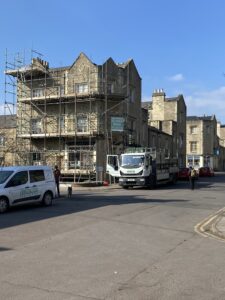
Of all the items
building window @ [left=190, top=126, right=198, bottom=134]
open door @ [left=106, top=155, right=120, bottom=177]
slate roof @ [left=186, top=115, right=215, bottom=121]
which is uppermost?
slate roof @ [left=186, top=115, right=215, bottom=121]

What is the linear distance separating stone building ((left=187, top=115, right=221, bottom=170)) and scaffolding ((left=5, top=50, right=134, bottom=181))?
4036 centimetres

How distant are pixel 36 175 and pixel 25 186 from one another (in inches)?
42.3

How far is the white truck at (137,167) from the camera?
3419 cm

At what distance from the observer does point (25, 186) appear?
19234 millimetres

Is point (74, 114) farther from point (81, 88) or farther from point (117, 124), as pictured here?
point (117, 124)

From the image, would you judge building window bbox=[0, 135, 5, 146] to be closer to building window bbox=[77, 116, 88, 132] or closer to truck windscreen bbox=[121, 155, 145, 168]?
building window bbox=[77, 116, 88, 132]

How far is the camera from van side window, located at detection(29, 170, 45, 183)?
1987 cm

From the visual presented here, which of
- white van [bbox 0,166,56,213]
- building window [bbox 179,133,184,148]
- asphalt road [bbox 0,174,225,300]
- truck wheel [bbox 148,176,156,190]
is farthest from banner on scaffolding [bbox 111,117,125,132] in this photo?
building window [bbox 179,133,184,148]

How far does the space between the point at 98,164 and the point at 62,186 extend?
19.1ft

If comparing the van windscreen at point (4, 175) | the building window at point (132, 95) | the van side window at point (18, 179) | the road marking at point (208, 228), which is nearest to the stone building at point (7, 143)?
the building window at point (132, 95)

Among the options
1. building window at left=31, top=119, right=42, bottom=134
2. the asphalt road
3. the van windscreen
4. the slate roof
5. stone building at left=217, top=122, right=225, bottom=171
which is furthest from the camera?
stone building at left=217, top=122, right=225, bottom=171

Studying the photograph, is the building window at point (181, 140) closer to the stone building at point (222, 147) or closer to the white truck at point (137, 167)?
the stone building at point (222, 147)

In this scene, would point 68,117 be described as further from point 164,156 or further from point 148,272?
point 148,272

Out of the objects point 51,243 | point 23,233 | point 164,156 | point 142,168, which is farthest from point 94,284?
point 164,156
